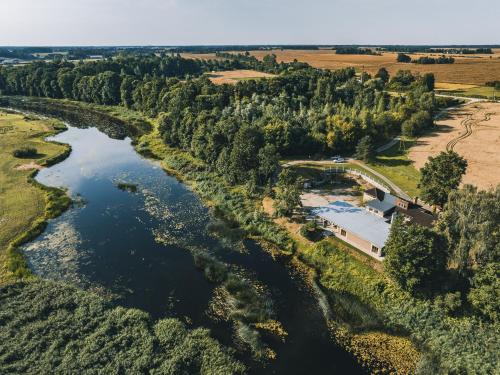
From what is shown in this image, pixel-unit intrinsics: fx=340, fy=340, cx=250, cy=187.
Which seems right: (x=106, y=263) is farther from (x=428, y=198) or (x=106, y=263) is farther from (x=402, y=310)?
(x=428, y=198)

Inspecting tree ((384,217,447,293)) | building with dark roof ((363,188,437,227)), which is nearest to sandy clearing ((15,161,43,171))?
building with dark roof ((363,188,437,227))

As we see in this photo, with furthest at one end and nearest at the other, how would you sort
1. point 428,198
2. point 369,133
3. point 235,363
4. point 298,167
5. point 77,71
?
point 77,71, point 369,133, point 298,167, point 428,198, point 235,363

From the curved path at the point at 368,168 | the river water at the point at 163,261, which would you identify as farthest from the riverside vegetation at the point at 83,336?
the curved path at the point at 368,168

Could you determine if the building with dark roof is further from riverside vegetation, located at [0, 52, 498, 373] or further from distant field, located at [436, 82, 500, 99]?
distant field, located at [436, 82, 500, 99]

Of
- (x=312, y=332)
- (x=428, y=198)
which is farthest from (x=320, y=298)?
(x=428, y=198)

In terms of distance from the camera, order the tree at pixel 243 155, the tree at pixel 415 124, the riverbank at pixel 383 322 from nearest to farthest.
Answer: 1. the riverbank at pixel 383 322
2. the tree at pixel 243 155
3. the tree at pixel 415 124

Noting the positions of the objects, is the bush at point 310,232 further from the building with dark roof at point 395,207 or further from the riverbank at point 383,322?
the building with dark roof at point 395,207
